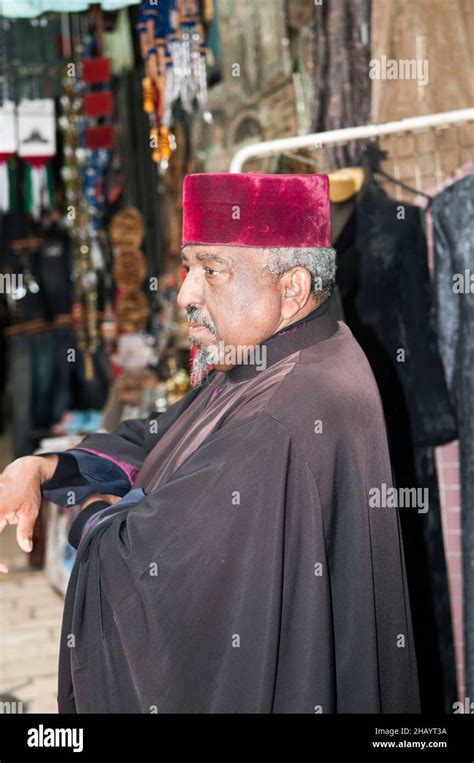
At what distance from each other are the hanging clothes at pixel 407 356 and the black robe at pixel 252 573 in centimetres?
120

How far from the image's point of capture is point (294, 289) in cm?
197

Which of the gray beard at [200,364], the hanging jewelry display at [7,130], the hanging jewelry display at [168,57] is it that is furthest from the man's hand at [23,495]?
the hanging jewelry display at [7,130]

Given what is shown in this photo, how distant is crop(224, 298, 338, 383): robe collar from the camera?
196 cm

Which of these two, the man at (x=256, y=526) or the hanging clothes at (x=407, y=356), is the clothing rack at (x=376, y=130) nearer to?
the hanging clothes at (x=407, y=356)

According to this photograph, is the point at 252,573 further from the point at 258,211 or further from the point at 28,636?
the point at 28,636

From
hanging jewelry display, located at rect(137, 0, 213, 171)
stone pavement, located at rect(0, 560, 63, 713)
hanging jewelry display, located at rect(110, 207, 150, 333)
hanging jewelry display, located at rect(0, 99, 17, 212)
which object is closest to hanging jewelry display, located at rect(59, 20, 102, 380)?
hanging jewelry display, located at rect(110, 207, 150, 333)

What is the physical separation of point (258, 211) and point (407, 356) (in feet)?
4.14

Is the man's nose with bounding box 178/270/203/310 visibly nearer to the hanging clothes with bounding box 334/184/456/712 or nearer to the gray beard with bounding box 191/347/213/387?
the gray beard with bounding box 191/347/213/387

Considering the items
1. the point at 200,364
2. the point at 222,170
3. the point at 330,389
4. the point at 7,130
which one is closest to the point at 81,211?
the point at 7,130

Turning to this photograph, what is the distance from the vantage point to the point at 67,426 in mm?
6969

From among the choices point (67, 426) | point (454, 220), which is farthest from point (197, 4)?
point (67, 426)
